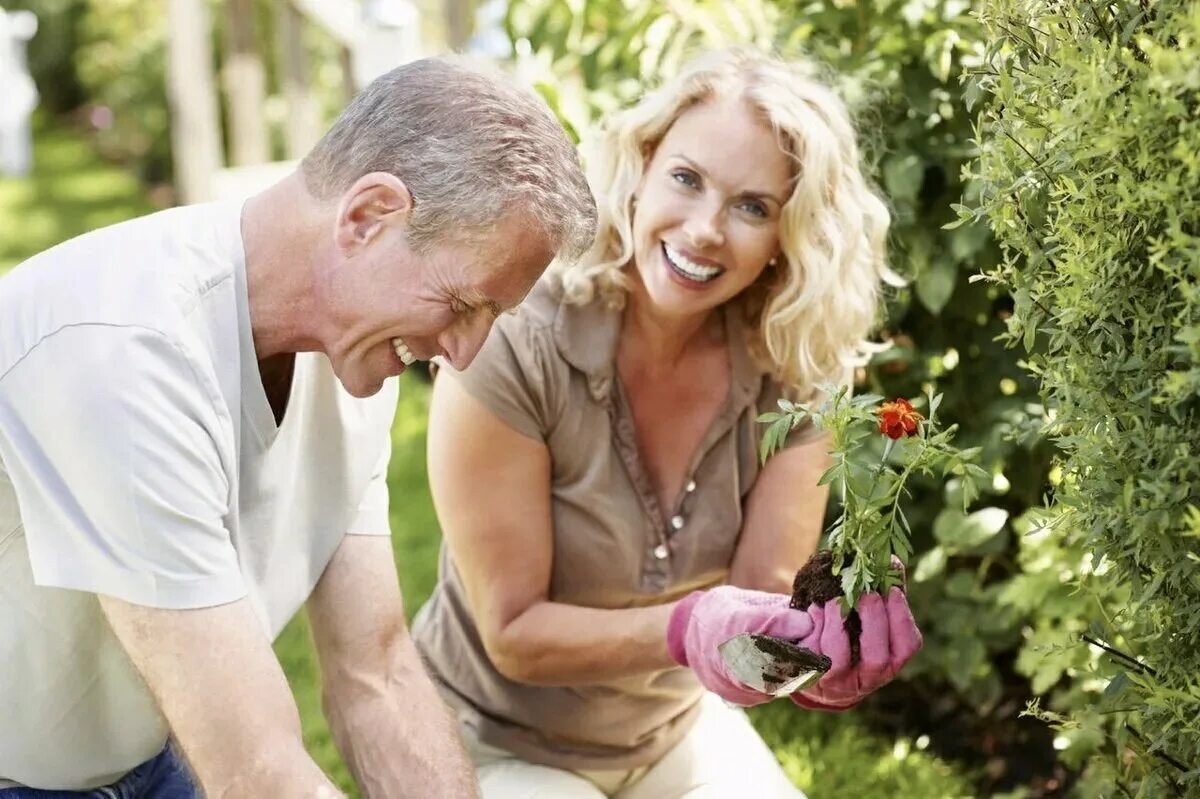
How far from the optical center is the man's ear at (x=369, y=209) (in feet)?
5.60

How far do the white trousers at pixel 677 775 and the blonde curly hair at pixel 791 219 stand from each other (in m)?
0.60

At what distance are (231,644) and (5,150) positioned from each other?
29.4 ft

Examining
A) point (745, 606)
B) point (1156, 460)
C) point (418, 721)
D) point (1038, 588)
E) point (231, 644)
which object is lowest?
point (1038, 588)

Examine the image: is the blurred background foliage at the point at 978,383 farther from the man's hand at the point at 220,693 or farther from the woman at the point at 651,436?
the man's hand at the point at 220,693

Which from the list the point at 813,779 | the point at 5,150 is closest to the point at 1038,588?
the point at 813,779

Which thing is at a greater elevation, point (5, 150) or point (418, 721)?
point (418, 721)

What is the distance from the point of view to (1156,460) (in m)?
1.42

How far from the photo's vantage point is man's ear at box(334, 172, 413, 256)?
5.60 feet

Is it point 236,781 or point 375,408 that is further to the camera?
point 375,408

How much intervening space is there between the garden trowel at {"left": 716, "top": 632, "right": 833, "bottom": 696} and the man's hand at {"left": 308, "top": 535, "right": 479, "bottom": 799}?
18.7 inches

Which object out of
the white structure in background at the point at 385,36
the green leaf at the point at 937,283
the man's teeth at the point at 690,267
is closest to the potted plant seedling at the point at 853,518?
the man's teeth at the point at 690,267

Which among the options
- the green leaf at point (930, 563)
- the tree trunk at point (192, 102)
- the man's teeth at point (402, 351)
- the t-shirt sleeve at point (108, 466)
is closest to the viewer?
the t-shirt sleeve at point (108, 466)

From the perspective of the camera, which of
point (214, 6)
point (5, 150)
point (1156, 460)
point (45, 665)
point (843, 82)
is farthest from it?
point (214, 6)

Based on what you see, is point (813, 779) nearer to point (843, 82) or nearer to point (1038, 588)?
point (1038, 588)
